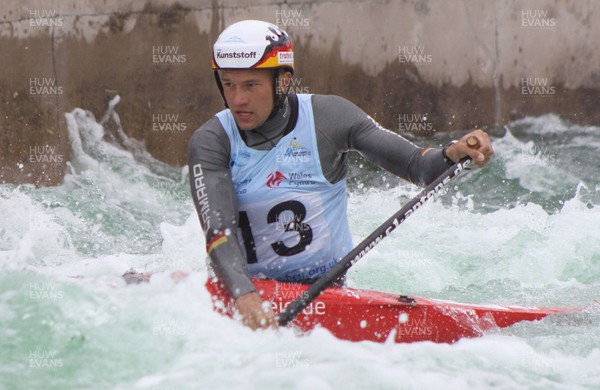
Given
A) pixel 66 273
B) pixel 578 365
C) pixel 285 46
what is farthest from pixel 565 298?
pixel 66 273

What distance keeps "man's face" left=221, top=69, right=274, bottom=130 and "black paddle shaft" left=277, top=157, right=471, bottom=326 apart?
0.71m

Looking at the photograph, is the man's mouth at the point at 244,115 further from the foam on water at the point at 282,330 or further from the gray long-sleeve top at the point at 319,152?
the foam on water at the point at 282,330

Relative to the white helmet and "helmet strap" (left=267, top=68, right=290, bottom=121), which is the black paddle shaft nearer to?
"helmet strap" (left=267, top=68, right=290, bottom=121)

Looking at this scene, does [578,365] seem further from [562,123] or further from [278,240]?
[562,123]

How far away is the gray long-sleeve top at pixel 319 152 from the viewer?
4.20 m

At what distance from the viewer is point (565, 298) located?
5.79m

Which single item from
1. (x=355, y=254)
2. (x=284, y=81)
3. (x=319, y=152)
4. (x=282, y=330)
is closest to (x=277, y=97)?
(x=284, y=81)

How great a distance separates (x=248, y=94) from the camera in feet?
14.0

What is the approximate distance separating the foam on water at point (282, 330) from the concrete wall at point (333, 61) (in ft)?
0.90

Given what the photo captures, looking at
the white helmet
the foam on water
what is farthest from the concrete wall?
the white helmet

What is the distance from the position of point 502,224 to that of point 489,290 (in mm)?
1283

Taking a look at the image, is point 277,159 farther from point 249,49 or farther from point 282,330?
point 282,330

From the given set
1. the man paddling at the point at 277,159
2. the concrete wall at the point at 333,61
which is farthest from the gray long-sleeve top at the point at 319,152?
the concrete wall at the point at 333,61

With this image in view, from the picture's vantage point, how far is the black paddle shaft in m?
4.07
